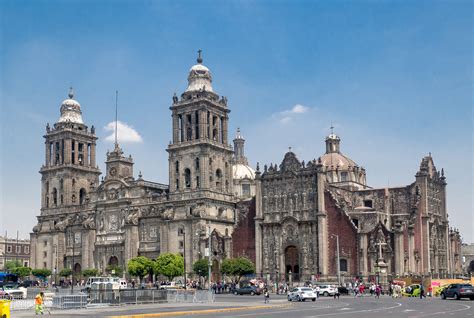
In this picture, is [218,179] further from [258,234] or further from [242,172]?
[242,172]

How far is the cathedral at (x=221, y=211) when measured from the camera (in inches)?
3802

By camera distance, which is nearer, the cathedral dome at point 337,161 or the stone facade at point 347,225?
the stone facade at point 347,225

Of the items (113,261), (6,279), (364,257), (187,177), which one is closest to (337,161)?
(187,177)

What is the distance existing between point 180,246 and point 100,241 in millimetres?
18287

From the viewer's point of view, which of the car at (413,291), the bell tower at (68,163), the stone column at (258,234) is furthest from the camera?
the bell tower at (68,163)

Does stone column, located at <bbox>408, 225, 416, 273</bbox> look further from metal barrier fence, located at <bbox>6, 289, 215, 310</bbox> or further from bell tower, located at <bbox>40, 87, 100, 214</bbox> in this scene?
bell tower, located at <bbox>40, 87, 100, 214</bbox>

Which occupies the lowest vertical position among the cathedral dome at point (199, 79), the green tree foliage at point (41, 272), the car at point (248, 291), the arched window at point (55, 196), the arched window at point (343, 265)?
the car at point (248, 291)

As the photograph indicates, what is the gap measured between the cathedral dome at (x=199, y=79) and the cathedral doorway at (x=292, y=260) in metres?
28.5

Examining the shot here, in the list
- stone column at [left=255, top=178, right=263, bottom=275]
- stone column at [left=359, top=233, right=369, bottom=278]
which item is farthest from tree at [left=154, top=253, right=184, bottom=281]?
stone column at [left=359, top=233, right=369, bottom=278]

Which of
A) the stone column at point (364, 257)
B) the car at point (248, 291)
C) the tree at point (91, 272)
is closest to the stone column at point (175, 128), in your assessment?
the tree at point (91, 272)

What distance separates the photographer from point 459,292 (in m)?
59.2

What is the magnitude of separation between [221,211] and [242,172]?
40.2 metres

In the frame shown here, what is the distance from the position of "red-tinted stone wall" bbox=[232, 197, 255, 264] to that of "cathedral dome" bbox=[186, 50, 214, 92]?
2004 centimetres

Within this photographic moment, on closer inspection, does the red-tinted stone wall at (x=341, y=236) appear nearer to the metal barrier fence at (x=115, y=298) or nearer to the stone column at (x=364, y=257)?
the stone column at (x=364, y=257)
